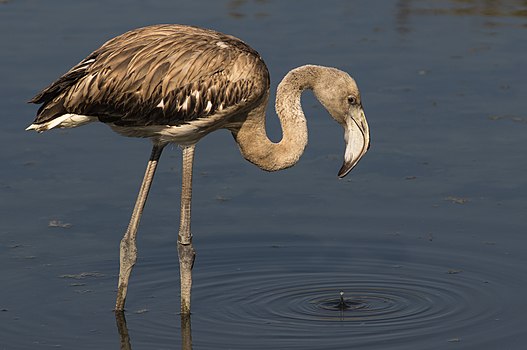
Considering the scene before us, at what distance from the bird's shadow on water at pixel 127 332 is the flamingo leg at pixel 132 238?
16cm

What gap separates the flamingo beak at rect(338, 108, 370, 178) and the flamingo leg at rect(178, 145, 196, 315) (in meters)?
1.04

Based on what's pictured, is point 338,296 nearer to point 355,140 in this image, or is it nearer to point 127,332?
point 355,140

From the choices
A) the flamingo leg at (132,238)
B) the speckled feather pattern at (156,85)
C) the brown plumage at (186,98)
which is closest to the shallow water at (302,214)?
the flamingo leg at (132,238)

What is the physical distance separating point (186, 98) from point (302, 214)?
2320 mm

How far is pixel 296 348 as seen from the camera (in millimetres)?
9328

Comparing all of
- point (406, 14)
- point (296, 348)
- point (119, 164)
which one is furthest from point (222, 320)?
point (406, 14)

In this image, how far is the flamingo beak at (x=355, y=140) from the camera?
33.0 feet

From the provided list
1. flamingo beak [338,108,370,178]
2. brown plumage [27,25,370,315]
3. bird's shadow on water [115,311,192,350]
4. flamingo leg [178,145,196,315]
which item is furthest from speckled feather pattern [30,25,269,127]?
bird's shadow on water [115,311,192,350]

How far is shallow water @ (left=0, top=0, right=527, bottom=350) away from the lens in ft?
32.0

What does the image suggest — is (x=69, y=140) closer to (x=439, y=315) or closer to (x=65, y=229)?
(x=65, y=229)

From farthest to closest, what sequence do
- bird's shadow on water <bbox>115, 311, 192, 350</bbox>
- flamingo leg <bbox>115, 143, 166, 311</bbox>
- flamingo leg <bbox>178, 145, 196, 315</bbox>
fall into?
flamingo leg <bbox>115, 143, 166, 311</bbox> → flamingo leg <bbox>178, 145, 196, 315</bbox> → bird's shadow on water <bbox>115, 311, 192, 350</bbox>

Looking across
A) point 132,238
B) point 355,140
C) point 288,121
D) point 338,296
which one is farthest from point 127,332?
point 355,140

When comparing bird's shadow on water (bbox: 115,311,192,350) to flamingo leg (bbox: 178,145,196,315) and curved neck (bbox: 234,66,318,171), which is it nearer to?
flamingo leg (bbox: 178,145,196,315)

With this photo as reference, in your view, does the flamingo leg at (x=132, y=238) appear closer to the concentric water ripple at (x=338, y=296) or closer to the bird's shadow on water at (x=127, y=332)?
the bird's shadow on water at (x=127, y=332)
